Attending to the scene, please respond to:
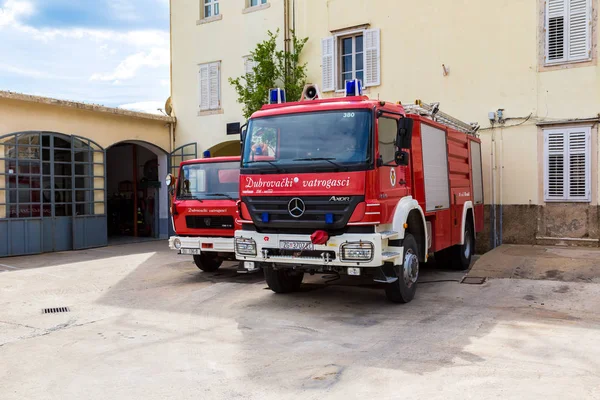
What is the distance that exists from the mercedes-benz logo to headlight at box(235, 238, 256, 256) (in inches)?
27.9

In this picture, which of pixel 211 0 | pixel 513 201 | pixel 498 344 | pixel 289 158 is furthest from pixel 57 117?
pixel 498 344

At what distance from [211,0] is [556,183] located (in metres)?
11.4

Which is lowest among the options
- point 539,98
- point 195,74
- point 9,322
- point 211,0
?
point 9,322

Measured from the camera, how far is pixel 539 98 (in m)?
11.9

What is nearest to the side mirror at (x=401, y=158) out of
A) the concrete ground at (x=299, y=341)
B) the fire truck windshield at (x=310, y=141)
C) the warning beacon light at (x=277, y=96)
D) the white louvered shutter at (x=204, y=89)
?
the fire truck windshield at (x=310, y=141)

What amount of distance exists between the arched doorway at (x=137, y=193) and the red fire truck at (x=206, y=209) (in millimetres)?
7474

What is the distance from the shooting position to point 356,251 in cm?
665

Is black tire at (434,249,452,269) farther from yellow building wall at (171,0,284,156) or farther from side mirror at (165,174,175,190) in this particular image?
yellow building wall at (171,0,284,156)

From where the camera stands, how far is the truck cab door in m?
6.79

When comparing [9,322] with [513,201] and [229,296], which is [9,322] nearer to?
[229,296]

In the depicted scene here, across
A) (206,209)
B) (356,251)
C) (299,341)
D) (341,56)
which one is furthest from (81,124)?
(299,341)

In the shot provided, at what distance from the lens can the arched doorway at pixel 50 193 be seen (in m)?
13.4

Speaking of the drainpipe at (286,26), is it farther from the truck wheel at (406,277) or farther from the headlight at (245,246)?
the truck wheel at (406,277)

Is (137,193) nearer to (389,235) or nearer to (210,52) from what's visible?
(210,52)
